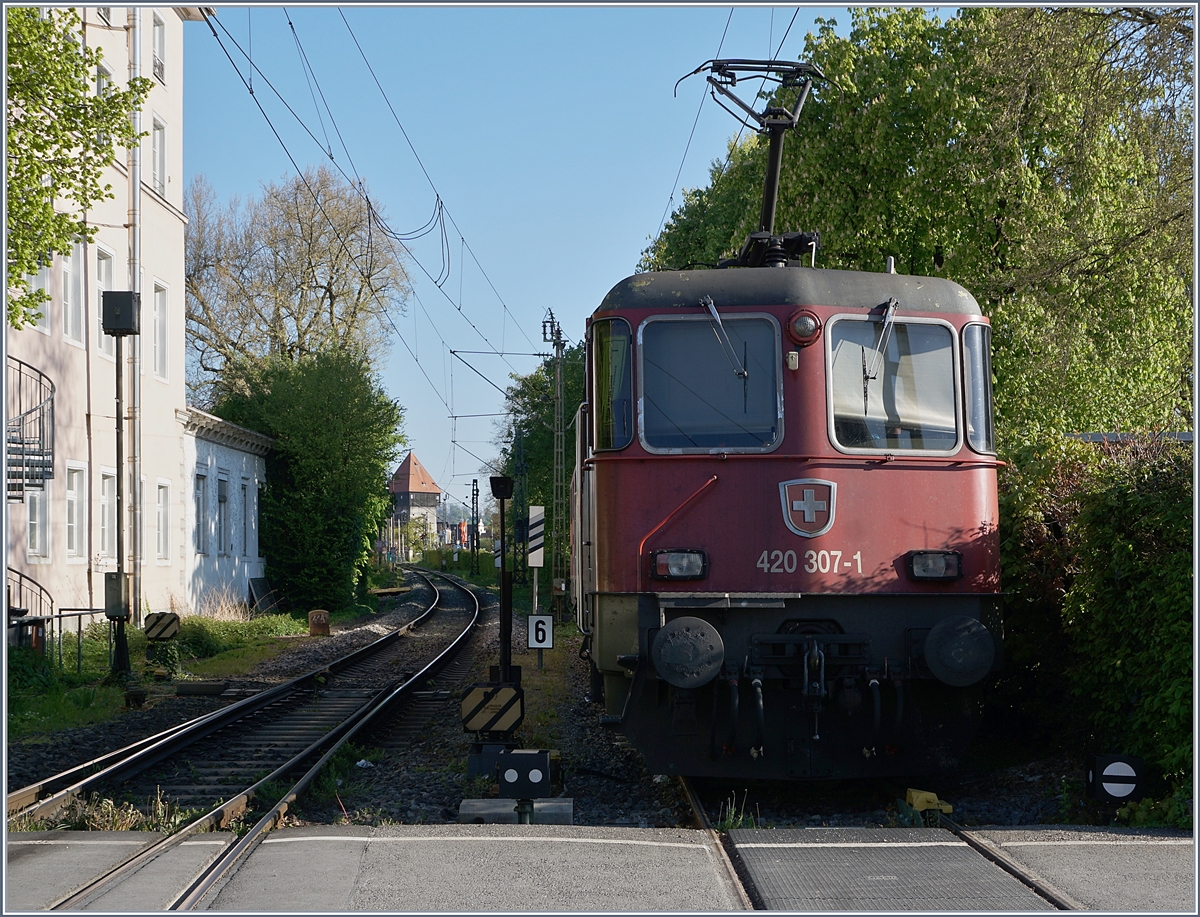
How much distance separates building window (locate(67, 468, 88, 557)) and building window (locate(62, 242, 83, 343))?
2432mm

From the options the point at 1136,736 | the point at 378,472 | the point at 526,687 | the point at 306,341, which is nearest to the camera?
the point at 1136,736

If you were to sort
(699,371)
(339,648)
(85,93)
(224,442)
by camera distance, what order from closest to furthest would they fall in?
(699,371), (85,93), (339,648), (224,442)

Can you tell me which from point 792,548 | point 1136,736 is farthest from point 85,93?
point 1136,736

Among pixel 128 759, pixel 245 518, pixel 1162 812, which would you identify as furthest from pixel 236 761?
pixel 245 518

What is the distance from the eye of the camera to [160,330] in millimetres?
25219

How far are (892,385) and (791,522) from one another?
1.23m

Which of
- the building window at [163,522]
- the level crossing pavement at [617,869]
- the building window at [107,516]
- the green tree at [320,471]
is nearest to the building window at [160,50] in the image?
the building window at [163,522]

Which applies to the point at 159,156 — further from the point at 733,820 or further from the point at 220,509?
the point at 733,820

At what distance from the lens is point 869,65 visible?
19.5 m

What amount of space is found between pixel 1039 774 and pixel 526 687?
29.1 ft

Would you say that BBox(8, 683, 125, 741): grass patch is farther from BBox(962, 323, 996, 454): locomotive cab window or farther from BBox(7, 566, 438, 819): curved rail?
BBox(962, 323, 996, 454): locomotive cab window

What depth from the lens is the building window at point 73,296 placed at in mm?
20234

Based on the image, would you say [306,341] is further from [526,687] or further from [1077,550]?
[1077,550]

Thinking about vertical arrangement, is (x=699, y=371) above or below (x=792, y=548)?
above
